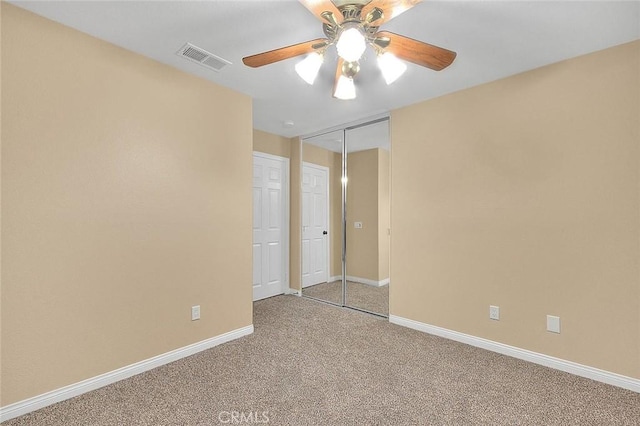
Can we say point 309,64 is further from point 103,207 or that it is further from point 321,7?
point 103,207

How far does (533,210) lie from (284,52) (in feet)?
7.52

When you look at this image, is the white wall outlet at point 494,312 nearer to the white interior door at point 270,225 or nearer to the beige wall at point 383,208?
the beige wall at point 383,208

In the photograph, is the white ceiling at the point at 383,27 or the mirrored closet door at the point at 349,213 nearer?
→ the white ceiling at the point at 383,27

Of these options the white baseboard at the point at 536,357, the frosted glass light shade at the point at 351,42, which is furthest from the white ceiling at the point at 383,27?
the white baseboard at the point at 536,357

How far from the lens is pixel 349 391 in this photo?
6.73 feet

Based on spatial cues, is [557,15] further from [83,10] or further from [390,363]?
[83,10]

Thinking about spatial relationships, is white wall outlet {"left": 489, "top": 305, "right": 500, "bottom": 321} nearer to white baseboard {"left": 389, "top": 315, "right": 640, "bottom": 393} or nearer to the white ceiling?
white baseboard {"left": 389, "top": 315, "right": 640, "bottom": 393}

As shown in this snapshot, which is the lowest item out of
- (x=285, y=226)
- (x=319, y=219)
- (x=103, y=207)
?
(x=285, y=226)

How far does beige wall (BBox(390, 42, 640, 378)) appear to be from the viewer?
2115 mm

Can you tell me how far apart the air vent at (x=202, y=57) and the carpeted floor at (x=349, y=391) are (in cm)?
242

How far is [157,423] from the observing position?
1733 millimetres

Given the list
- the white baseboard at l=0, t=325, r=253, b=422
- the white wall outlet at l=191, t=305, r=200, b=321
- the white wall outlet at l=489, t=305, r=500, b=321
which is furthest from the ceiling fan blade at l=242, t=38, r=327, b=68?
the white wall outlet at l=489, t=305, r=500, b=321

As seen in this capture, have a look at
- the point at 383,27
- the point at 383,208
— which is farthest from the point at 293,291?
the point at 383,27

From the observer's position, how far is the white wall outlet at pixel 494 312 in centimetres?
266
